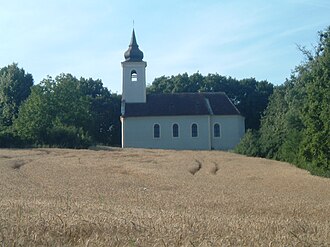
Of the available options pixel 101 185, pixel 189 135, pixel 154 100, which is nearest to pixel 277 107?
pixel 189 135

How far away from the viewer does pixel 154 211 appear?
1184cm

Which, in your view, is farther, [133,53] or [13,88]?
[13,88]

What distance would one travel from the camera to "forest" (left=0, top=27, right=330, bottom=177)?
39562mm

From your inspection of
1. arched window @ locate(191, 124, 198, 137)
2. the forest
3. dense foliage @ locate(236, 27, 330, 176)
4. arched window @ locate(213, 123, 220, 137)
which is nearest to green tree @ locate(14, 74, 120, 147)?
the forest

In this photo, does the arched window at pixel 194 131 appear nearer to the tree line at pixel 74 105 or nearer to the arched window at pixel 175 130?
the arched window at pixel 175 130

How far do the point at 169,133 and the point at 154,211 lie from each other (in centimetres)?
6080

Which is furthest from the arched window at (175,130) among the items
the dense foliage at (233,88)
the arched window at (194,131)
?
the dense foliage at (233,88)

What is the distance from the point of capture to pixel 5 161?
37.2 metres

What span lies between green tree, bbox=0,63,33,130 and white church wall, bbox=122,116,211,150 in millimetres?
25325

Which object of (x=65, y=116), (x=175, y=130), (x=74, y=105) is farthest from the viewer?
(x=175, y=130)

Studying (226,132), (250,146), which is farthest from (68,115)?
(250,146)

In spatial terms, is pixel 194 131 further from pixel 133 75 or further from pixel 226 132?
pixel 133 75

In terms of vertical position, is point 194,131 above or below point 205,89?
below

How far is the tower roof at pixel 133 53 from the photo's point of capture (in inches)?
2872
